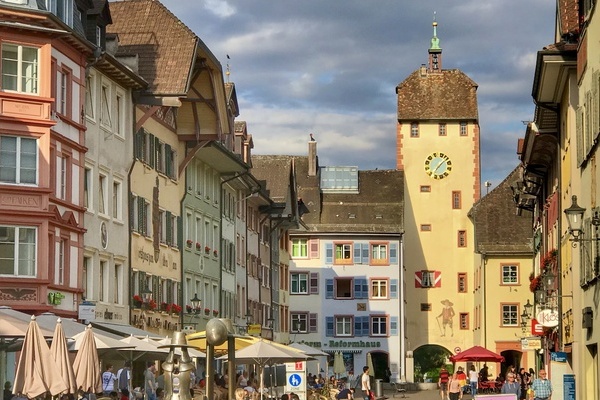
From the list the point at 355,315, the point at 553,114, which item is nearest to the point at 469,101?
the point at 355,315

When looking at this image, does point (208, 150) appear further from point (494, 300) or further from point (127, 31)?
point (494, 300)

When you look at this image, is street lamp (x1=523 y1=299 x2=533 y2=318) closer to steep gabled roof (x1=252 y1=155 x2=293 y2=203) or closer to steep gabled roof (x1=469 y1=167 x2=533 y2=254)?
steep gabled roof (x1=252 y1=155 x2=293 y2=203)

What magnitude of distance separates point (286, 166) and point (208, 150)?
3769 centimetres

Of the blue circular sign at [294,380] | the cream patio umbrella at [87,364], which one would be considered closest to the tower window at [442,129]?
the blue circular sign at [294,380]

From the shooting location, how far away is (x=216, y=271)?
61.5 m

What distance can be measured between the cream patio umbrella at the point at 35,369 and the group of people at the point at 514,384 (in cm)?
1594

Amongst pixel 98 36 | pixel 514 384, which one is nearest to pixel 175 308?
pixel 98 36

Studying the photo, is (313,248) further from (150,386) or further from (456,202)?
(150,386)

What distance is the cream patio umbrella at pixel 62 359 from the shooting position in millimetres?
22375

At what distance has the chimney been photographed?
110 meters

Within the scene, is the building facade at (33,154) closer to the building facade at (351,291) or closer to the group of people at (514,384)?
the group of people at (514,384)

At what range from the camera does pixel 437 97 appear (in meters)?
107

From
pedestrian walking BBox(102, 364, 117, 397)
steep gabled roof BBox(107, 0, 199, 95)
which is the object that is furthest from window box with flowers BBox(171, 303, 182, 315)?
pedestrian walking BBox(102, 364, 117, 397)

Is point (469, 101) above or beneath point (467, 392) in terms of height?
above
